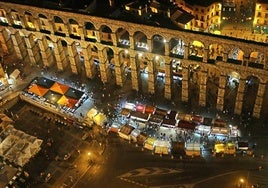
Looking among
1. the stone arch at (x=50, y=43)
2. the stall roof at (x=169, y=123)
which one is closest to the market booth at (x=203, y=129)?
the stall roof at (x=169, y=123)

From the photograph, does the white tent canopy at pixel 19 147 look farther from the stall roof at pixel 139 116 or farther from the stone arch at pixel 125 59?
the stone arch at pixel 125 59

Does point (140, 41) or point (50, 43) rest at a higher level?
point (140, 41)

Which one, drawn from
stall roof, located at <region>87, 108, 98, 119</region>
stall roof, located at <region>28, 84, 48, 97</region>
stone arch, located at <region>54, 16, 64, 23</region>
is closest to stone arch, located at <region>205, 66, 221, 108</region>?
stall roof, located at <region>87, 108, 98, 119</region>

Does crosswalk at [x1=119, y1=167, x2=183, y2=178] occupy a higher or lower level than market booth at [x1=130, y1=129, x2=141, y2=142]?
lower

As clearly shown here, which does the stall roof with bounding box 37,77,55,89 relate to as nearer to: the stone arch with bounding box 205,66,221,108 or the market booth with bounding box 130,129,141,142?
the market booth with bounding box 130,129,141,142

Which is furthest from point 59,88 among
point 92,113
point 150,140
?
point 150,140

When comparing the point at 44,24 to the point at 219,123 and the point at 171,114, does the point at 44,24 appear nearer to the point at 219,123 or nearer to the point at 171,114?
the point at 171,114

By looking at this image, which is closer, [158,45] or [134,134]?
[134,134]
